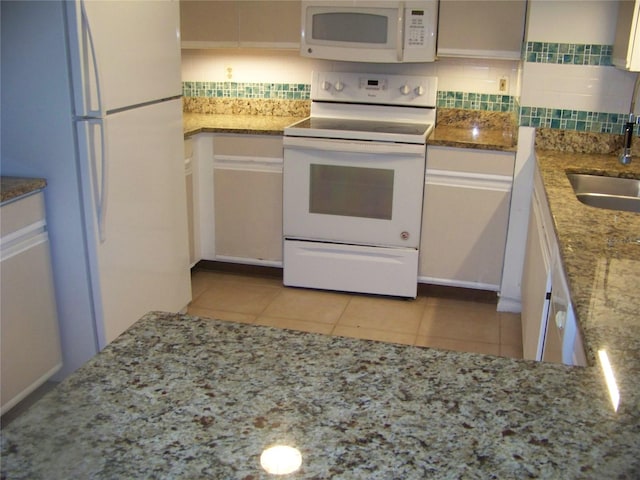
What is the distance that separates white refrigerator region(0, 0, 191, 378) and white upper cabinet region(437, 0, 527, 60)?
55.8 inches

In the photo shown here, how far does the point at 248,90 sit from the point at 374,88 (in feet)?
2.69

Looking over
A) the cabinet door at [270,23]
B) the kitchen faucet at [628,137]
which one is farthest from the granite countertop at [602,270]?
the cabinet door at [270,23]

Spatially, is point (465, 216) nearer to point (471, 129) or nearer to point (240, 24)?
point (471, 129)

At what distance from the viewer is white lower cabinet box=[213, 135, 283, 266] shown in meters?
3.59

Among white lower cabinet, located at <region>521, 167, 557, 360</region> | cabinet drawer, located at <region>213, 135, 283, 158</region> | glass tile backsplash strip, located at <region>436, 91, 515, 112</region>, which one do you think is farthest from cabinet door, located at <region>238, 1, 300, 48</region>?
white lower cabinet, located at <region>521, 167, 557, 360</region>

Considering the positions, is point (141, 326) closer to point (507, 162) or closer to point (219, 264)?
point (507, 162)

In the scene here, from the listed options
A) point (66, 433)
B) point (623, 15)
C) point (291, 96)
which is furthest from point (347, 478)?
point (291, 96)

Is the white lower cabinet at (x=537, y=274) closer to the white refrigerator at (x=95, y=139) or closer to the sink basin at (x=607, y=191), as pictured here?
the sink basin at (x=607, y=191)

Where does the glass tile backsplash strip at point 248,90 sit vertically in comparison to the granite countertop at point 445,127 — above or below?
above

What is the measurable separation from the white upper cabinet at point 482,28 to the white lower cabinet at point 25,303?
219cm

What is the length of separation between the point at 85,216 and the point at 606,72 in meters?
2.32

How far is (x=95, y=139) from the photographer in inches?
90.7

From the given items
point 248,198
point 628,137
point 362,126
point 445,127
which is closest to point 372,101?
point 362,126

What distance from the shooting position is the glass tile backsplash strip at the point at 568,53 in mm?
2977
